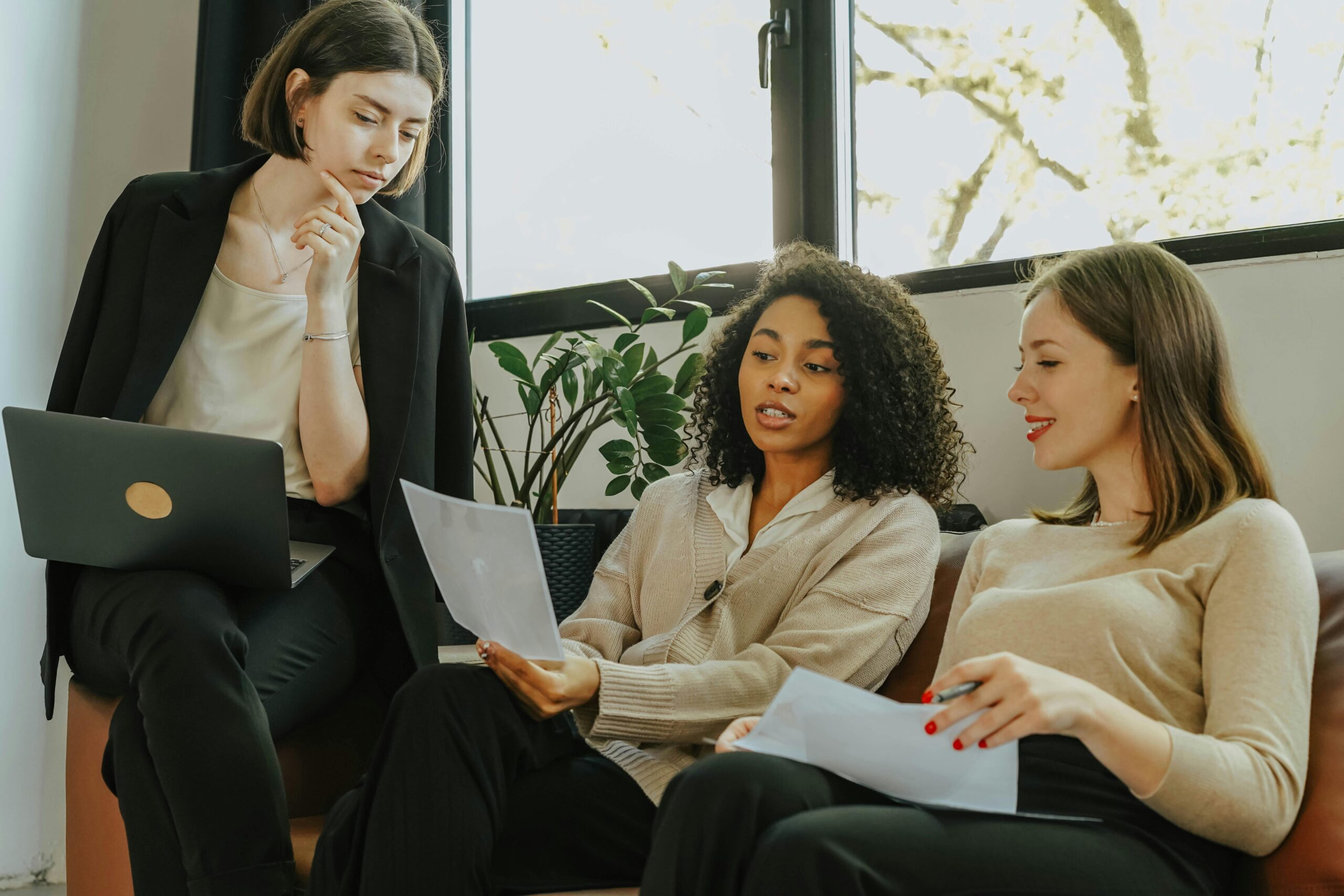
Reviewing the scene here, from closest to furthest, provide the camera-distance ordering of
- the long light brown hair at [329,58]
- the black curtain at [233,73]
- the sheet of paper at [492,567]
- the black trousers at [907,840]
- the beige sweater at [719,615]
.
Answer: the black trousers at [907,840] < the sheet of paper at [492,567] < the beige sweater at [719,615] < the long light brown hair at [329,58] < the black curtain at [233,73]

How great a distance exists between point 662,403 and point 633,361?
0.09m

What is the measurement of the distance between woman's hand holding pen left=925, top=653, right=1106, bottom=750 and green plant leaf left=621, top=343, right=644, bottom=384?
107 centimetres

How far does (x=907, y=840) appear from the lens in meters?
0.89

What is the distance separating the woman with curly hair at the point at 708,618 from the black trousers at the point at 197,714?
0.11 m

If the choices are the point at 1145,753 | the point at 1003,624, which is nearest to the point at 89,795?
the point at 1003,624

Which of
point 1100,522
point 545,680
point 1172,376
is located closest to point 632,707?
point 545,680

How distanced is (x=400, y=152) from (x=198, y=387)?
46 centimetres

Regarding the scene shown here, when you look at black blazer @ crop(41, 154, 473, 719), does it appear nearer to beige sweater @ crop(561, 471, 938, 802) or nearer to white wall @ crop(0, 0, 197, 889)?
beige sweater @ crop(561, 471, 938, 802)

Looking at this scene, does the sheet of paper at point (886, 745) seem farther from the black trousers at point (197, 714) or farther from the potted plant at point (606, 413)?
the potted plant at point (606, 413)

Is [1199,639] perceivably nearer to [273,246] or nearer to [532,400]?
[532,400]

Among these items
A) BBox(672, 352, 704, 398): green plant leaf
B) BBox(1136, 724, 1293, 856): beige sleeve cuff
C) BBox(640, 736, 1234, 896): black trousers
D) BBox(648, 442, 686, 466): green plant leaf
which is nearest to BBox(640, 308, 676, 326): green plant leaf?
BBox(672, 352, 704, 398): green plant leaf

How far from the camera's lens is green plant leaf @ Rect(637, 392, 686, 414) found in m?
1.89

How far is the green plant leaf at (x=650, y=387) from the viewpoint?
1891 millimetres

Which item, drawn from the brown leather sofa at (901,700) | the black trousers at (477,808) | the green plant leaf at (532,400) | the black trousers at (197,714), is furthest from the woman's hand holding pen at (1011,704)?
the green plant leaf at (532,400)
